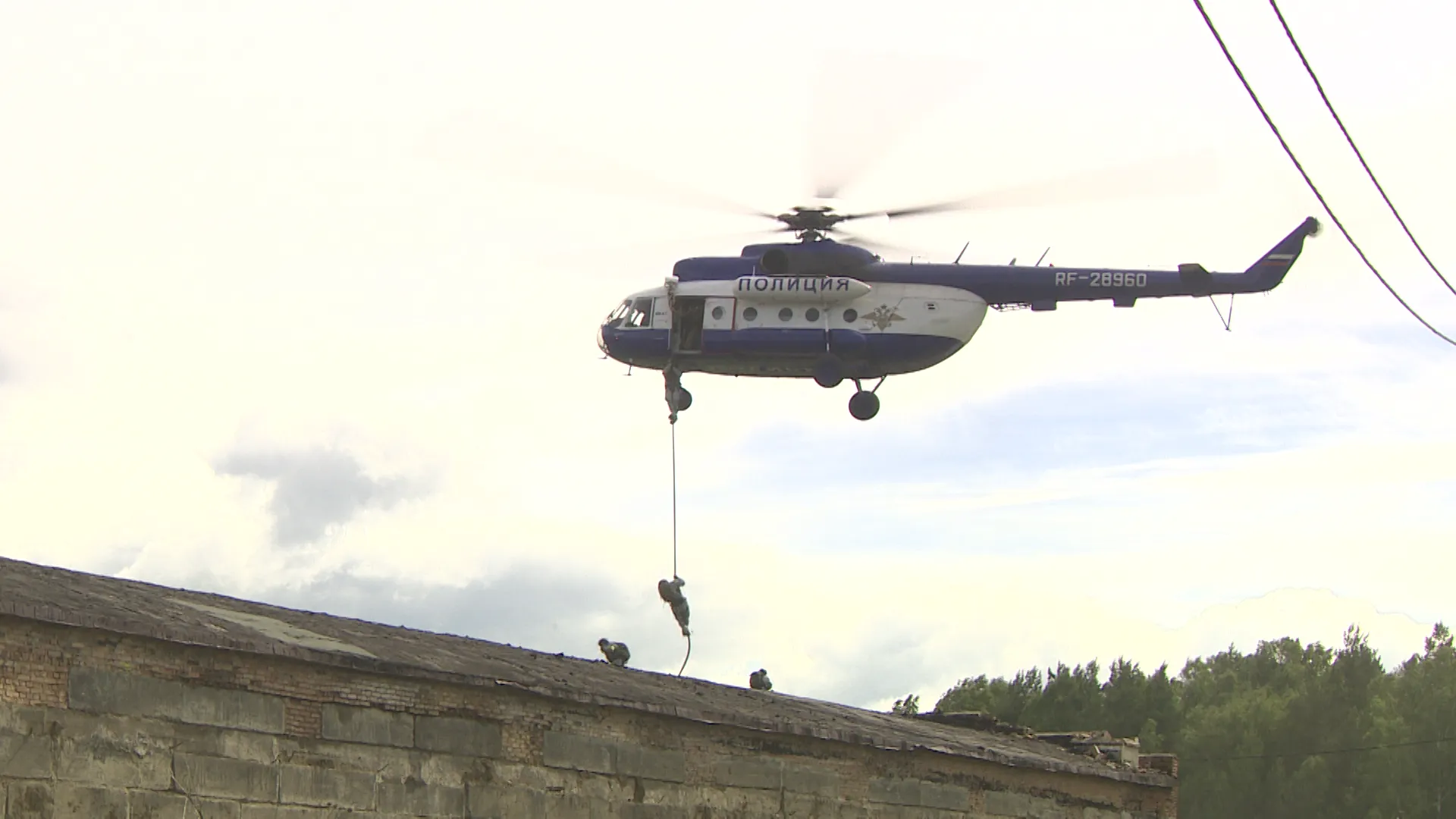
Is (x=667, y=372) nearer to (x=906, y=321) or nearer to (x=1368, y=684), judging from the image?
(x=906, y=321)

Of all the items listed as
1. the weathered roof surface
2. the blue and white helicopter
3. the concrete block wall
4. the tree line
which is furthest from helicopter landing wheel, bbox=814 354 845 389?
the tree line

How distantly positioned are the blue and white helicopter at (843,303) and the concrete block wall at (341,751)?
10.4m

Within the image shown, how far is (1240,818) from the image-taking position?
58.3 metres

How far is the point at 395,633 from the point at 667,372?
12.9 m

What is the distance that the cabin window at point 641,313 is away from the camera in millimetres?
30906

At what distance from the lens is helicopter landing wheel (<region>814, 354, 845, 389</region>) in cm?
2980

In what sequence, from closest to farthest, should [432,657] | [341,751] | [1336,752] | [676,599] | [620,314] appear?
[341,751] → [432,657] → [676,599] → [620,314] → [1336,752]

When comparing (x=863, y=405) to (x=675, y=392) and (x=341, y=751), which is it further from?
(x=341, y=751)

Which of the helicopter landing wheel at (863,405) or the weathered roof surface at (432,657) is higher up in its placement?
the helicopter landing wheel at (863,405)

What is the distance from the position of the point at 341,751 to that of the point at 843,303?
1602 centimetres

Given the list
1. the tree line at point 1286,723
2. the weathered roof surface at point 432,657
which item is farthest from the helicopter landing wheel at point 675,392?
the tree line at point 1286,723

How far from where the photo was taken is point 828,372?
29984mm

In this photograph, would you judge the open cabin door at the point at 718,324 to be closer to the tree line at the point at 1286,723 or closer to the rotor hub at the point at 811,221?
the rotor hub at the point at 811,221

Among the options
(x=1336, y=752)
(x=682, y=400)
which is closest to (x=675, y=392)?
(x=682, y=400)
